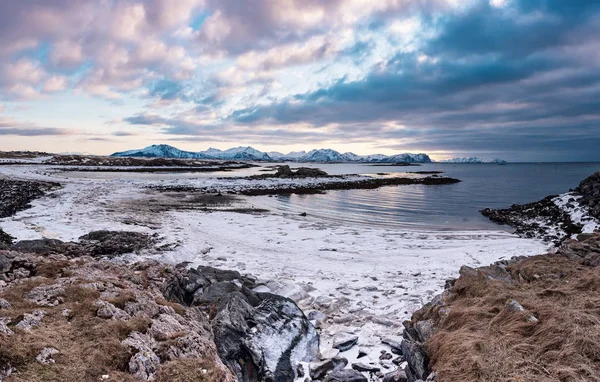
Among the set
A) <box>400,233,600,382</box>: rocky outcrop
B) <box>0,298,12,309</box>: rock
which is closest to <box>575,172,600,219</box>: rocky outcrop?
<box>400,233,600,382</box>: rocky outcrop

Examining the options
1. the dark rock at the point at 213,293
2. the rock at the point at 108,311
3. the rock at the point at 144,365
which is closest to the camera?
the rock at the point at 144,365

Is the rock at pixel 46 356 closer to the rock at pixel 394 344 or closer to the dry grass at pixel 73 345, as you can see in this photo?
the dry grass at pixel 73 345

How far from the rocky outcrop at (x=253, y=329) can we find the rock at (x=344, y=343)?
43cm

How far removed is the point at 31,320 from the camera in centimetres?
489

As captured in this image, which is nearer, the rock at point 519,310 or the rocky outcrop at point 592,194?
the rock at point 519,310

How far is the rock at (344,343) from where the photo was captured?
23.7 feet

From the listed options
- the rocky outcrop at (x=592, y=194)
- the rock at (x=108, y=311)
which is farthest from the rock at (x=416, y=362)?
the rocky outcrop at (x=592, y=194)

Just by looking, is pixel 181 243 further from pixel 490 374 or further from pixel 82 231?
pixel 490 374

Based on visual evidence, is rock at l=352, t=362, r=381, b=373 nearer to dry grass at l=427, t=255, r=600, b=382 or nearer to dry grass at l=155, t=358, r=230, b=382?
dry grass at l=427, t=255, r=600, b=382

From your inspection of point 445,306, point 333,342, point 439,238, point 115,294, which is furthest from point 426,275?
point 115,294

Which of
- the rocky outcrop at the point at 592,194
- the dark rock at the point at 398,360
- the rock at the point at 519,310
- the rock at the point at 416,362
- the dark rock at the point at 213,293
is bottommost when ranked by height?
the dark rock at the point at 398,360

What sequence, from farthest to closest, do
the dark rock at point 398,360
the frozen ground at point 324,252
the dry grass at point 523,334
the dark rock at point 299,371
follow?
the frozen ground at point 324,252
the dark rock at point 398,360
the dark rock at point 299,371
the dry grass at point 523,334

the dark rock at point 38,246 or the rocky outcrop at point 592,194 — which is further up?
the rocky outcrop at point 592,194

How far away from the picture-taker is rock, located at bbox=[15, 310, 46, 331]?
4.69 meters
